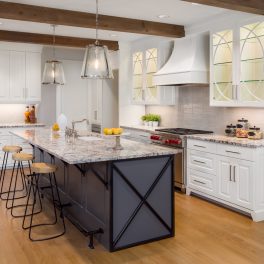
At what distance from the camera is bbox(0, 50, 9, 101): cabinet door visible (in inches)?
293

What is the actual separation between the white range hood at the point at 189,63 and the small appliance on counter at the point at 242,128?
86 centimetres

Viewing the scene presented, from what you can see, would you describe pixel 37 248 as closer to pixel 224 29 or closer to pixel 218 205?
pixel 218 205

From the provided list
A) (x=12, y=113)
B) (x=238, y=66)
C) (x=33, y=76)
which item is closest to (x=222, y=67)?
(x=238, y=66)

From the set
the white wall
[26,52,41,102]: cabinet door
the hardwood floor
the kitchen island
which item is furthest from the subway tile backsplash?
the white wall

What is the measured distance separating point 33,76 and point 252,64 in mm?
4987

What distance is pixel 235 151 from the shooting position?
171 inches

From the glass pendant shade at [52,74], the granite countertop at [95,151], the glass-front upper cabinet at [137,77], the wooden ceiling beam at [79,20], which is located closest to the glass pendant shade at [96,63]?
the granite countertop at [95,151]

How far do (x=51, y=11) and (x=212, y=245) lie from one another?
364 cm

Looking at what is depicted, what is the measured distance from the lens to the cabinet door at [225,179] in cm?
446

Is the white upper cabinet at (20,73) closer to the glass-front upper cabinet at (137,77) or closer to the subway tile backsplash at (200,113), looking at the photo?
the glass-front upper cabinet at (137,77)

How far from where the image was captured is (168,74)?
5.76 m

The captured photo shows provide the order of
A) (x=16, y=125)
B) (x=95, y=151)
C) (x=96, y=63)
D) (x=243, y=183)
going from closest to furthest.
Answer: (x=95, y=151) → (x=96, y=63) → (x=243, y=183) → (x=16, y=125)

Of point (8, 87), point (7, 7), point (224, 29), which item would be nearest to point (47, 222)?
point (7, 7)

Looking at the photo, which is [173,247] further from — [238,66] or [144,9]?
[144,9]
